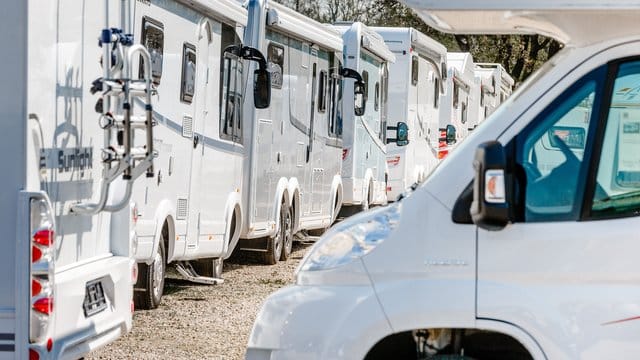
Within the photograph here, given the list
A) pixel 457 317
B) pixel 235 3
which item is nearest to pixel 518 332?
pixel 457 317

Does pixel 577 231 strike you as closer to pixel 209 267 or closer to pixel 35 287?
pixel 35 287

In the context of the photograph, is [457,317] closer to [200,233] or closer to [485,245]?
[485,245]

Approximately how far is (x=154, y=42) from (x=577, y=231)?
632cm

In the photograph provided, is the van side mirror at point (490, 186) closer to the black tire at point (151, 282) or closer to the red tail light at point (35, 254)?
the red tail light at point (35, 254)

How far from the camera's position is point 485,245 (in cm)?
509

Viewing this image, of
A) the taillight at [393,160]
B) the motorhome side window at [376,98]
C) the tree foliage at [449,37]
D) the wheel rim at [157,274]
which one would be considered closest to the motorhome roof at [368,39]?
the motorhome side window at [376,98]

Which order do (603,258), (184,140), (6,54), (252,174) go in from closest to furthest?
(603,258) < (6,54) < (184,140) < (252,174)

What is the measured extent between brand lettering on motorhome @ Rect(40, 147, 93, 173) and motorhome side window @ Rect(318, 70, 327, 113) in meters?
11.0

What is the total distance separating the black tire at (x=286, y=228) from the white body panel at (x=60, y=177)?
27.4 ft

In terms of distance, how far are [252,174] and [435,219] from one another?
9502mm

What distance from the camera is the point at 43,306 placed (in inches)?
243

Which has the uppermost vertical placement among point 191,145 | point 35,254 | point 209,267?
point 191,145

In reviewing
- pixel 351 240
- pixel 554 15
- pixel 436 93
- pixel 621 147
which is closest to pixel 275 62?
pixel 351 240

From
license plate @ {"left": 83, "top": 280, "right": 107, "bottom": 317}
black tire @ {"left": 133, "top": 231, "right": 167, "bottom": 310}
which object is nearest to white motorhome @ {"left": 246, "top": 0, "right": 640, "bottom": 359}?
license plate @ {"left": 83, "top": 280, "right": 107, "bottom": 317}
